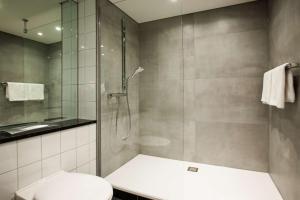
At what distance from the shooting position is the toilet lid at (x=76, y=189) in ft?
3.31

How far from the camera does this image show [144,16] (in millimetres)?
2367

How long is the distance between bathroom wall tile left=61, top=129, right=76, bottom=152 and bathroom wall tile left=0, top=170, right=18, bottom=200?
0.39 meters

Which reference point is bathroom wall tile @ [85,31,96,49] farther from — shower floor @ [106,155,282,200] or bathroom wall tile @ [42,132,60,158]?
shower floor @ [106,155,282,200]

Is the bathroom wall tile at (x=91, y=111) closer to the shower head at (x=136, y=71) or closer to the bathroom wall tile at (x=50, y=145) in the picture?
the bathroom wall tile at (x=50, y=145)

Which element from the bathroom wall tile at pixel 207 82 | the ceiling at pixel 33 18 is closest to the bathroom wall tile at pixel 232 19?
the bathroom wall tile at pixel 207 82

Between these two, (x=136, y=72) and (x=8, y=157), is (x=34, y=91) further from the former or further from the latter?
(x=136, y=72)

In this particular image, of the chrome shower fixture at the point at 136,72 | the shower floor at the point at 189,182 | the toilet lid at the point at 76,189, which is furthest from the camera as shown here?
the chrome shower fixture at the point at 136,72

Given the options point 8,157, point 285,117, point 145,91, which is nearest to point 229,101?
point 285,117

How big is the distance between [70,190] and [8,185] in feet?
1.45

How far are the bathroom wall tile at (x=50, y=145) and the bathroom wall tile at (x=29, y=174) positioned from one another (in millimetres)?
91

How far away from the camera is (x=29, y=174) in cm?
125

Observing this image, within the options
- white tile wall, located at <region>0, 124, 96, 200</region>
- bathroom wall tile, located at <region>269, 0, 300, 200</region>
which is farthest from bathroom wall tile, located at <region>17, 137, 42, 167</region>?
bathroom wall tile, located at <region>269, 0, 300, 200</region>

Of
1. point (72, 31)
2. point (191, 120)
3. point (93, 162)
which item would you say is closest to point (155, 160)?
point (191, 120)

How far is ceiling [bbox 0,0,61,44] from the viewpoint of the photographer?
4.86 feet
